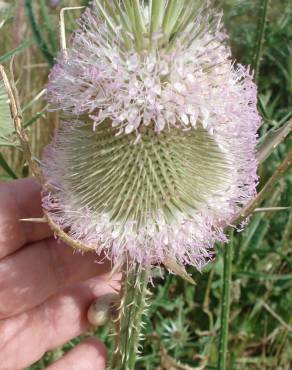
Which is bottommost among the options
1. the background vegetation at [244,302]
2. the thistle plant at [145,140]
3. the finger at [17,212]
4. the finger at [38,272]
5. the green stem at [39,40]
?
the background vegetation at [244,302]

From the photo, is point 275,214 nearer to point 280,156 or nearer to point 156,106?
point 280,156

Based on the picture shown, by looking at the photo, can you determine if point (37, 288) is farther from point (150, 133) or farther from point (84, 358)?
point (150, 133)

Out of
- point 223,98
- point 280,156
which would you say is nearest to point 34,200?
point 223,98

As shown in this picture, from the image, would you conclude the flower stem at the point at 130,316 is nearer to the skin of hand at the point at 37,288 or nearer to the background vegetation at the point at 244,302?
the skin of hand at the point at 37,288

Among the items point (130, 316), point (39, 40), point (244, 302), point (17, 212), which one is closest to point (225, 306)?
point (130, 316)

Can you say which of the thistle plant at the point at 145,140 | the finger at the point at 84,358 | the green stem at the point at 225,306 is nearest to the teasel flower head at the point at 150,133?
the thistle plant at the point at 145,140

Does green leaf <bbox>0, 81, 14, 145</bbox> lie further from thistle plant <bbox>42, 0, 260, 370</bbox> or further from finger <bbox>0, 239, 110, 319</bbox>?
thistle plant <bbox>42, 0, 260, 370</bbox>
